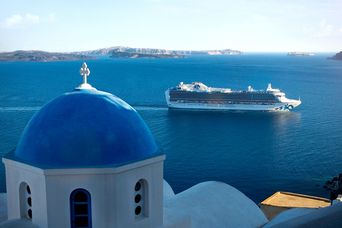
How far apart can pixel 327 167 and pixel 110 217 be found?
28009mm

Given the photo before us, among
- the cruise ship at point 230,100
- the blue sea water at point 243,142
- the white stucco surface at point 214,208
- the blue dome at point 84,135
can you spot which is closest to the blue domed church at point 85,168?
the blue dome at point 84,135

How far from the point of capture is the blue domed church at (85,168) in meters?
6.92

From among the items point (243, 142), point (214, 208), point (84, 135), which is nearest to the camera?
point (84, 135)

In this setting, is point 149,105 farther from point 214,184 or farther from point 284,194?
point 214,184

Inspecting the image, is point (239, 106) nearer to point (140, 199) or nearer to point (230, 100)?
point (230, 100)

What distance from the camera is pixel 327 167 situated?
3164 centimetres

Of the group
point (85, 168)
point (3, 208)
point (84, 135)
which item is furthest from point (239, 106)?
point (85, 168)

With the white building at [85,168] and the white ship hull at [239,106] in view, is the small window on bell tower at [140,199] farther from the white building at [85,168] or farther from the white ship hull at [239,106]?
A: the white ship hull at [239,106]

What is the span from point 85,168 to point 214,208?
5.11 meters

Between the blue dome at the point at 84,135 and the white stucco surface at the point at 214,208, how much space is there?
256 cm

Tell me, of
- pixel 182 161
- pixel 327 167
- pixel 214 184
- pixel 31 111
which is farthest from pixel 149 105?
pixel 214 184

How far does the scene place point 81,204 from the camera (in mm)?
7090

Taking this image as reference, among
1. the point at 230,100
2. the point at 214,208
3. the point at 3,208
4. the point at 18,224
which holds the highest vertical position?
the point at 18,224

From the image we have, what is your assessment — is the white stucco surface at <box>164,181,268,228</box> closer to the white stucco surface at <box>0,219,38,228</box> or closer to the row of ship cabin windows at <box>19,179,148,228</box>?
the row of ship cabin windows at <box>19,179,148,228</box>
